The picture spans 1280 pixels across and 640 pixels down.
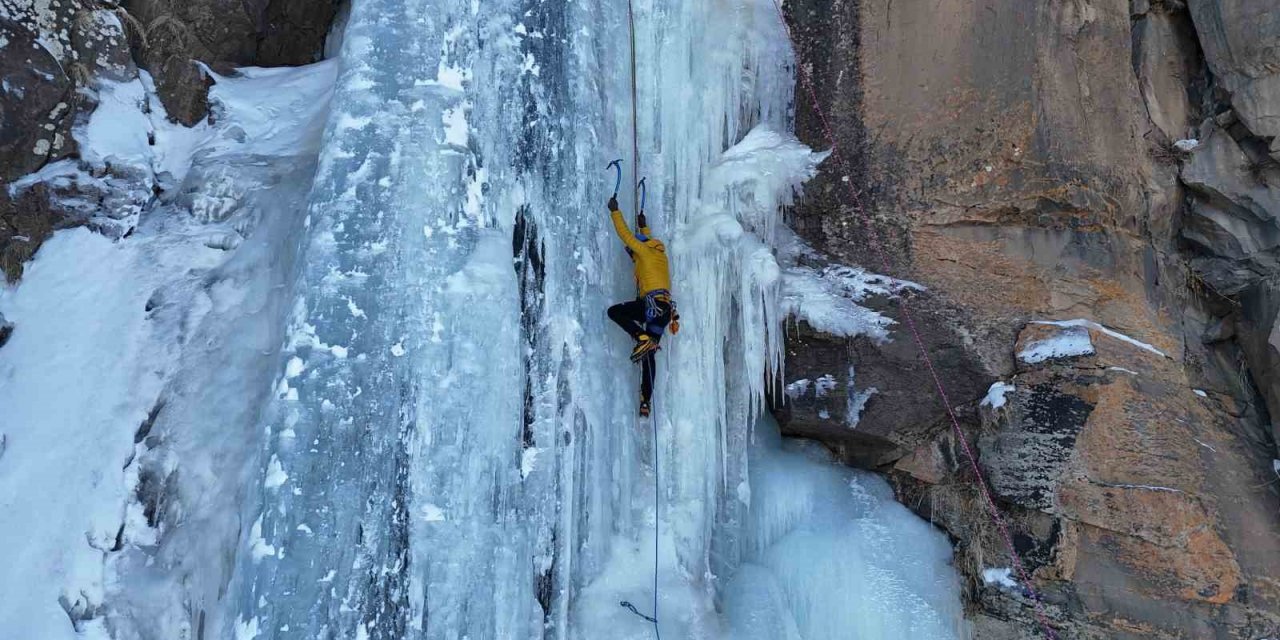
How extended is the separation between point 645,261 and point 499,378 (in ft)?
3.58

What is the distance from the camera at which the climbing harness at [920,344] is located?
4535 mm

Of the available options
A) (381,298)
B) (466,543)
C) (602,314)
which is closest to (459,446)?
(466,543)

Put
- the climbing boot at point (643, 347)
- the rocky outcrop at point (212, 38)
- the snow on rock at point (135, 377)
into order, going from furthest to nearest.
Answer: the rocky outcrop at point (212, 38) → the climbing boot at point (643, 347) → the snow on rock at point (135, 377)

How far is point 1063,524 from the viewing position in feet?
14.7

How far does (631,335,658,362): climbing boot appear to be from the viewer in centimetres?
464

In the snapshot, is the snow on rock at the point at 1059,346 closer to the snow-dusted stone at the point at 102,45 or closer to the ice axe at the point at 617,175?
the ice axe at the point at 617,175

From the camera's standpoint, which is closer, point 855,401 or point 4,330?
point 4,330

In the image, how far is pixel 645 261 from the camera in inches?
189

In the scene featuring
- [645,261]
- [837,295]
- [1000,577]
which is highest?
[645,261]

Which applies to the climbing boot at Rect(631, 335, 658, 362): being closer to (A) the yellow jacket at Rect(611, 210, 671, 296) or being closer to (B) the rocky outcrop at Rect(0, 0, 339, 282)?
(A) the yellow jacket at Rect(611, 210, 671, 296)

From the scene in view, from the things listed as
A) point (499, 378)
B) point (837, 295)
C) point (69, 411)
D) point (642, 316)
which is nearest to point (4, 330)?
point (69, 411)

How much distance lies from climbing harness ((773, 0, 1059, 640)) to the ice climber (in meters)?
1.25

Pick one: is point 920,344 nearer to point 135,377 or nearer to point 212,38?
point 135,377

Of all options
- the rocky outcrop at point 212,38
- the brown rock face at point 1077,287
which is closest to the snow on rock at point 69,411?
the rocky outcrop at point 212,38
